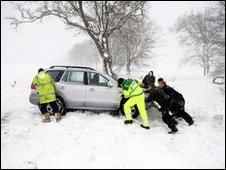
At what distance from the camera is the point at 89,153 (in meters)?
8.09

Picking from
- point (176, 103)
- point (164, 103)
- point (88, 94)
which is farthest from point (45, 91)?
point (176, 103)

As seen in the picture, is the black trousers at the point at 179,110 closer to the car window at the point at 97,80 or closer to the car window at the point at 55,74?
the car window at the point at 97,80

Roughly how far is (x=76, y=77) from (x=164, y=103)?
3.47 meters

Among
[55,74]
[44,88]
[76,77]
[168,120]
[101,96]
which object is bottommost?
[168,120]

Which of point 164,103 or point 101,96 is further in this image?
point 101,96

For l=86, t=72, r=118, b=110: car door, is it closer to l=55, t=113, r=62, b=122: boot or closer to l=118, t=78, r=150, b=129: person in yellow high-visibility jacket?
l=118, t=78, r=150, b=129: person in yellow high-visibility jacket

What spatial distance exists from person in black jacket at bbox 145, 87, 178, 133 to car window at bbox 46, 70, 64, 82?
3443 millimetres

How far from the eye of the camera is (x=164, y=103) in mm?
10242

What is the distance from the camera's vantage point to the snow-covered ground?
768 cm

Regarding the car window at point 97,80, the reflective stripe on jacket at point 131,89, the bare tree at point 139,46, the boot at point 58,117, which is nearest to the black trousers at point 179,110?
the reflective stripe on jacket at point 131,89

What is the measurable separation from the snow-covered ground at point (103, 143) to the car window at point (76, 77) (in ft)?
3.97

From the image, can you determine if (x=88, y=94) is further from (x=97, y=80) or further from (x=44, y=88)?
(x=44, y=88)

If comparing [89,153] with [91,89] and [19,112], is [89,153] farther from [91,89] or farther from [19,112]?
[19,112]

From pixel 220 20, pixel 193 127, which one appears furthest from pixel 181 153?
pixel 220 20
